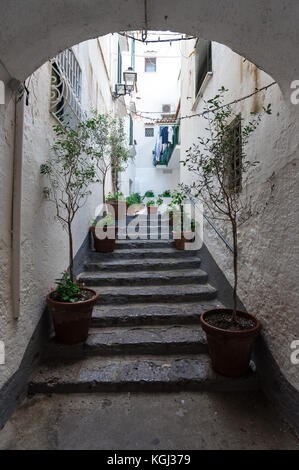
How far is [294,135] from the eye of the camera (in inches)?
70.2

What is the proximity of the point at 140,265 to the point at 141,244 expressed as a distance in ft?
2.39

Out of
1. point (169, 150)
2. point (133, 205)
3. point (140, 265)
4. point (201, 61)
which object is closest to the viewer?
point (140, 265)

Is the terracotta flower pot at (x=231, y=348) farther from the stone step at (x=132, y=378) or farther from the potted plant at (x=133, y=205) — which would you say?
the potted plant at (x=133, y=205)

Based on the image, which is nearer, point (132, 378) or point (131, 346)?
point (132, 378)

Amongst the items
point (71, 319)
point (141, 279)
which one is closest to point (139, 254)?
point (141, 279)

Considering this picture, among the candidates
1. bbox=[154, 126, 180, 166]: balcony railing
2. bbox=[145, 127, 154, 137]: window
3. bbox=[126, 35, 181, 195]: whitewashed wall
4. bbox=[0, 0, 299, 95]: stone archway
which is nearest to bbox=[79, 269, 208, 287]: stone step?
bbox=[0, 0, 299, 95]: stone archway

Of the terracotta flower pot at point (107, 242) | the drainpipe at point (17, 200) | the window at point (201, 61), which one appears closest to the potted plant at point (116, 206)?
the terracotta flower pot at point (107, 242)

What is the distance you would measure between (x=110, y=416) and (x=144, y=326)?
104 centimetres

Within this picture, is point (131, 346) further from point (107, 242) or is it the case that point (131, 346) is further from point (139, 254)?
point (107, 242)

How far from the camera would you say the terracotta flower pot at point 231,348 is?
6.62 ft

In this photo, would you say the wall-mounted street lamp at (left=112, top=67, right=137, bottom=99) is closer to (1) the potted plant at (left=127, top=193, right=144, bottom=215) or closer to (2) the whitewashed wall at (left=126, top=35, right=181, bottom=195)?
(1) the potted plant at (left=127, top=193, right=144, bottom=215)

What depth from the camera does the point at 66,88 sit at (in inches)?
120

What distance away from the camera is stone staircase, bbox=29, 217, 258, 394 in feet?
6.85

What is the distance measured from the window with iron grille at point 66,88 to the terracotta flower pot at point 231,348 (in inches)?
106
